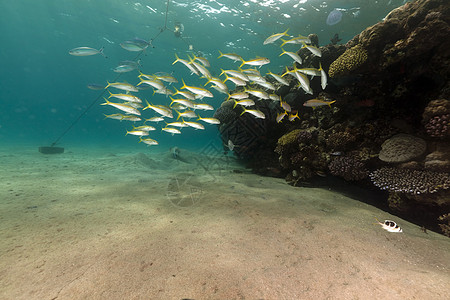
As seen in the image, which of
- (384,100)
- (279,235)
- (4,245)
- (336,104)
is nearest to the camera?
(4,245)

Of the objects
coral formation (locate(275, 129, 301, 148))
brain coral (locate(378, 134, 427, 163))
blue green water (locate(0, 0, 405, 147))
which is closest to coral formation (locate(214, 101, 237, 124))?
coral formation (locate(275, 129, 301, 148))

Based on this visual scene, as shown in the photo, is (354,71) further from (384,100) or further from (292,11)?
(292,11)

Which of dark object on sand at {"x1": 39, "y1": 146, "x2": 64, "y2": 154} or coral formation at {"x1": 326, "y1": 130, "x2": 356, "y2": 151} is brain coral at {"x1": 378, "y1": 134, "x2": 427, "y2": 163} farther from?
dark object on sand at {"x1": 39, "y1": 146, "x2": 64, "y2": 154}

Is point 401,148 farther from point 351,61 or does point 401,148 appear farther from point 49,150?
point 49,150

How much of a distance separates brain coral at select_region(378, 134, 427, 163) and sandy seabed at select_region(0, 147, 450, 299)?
4.85 feet

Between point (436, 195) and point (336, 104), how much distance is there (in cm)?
356

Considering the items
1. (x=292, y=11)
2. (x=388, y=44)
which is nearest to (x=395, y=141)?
(x=388, y=44)

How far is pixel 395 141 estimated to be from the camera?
4.94 m

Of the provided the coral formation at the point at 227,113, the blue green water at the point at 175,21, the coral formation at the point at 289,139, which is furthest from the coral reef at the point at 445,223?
the blue green water at the point at 175,21

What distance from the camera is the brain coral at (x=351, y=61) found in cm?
549

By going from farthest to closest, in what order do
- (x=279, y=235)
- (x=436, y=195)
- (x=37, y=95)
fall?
(x=37, y=95), (x=436, y=195), (x=279, y=235)

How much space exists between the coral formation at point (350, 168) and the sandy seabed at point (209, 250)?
0.87 metres

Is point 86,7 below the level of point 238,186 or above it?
above

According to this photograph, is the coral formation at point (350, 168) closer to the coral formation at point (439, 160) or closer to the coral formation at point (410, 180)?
the coral formation at point (410, 180)
